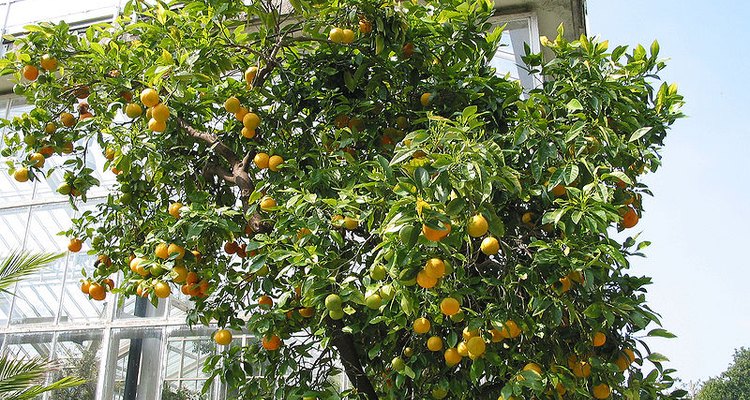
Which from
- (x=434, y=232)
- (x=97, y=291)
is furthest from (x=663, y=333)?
(x=97, y=291)

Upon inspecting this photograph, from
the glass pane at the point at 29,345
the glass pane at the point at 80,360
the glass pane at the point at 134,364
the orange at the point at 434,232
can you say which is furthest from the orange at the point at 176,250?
the glass pane at the point at 29,345

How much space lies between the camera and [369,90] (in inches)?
86.7

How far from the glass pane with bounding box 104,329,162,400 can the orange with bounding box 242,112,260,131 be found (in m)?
2.21

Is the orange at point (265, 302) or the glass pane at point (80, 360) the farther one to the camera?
the glass pane at point (80, 360)

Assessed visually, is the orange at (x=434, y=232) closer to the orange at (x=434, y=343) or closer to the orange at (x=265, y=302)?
the orange at (x=434, y=343)

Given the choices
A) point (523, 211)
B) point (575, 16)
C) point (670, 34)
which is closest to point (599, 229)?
point (523, 211)

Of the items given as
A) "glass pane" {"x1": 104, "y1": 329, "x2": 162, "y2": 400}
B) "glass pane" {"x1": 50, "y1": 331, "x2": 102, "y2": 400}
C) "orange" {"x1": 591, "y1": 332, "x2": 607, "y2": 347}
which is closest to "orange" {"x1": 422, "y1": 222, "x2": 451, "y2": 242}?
"orange" {"x1": 591, "y1": 332, "x2": 607, "y2": 347}

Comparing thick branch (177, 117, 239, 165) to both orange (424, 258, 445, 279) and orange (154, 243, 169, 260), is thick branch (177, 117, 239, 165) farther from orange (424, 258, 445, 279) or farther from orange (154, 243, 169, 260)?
orange (424, 258, 445, 279)

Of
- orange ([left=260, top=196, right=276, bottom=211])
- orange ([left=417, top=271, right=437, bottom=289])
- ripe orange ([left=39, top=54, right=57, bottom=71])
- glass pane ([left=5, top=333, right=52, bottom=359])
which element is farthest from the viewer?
glass pane ([left=5, top=333, right=52, bottom=359])

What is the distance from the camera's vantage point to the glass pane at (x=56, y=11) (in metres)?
4.77

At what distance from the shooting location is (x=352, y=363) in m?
2.18

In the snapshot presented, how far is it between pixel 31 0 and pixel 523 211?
4.38m

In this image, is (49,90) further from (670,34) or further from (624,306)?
(670,34)

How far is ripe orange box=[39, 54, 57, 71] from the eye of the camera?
7.50ft
